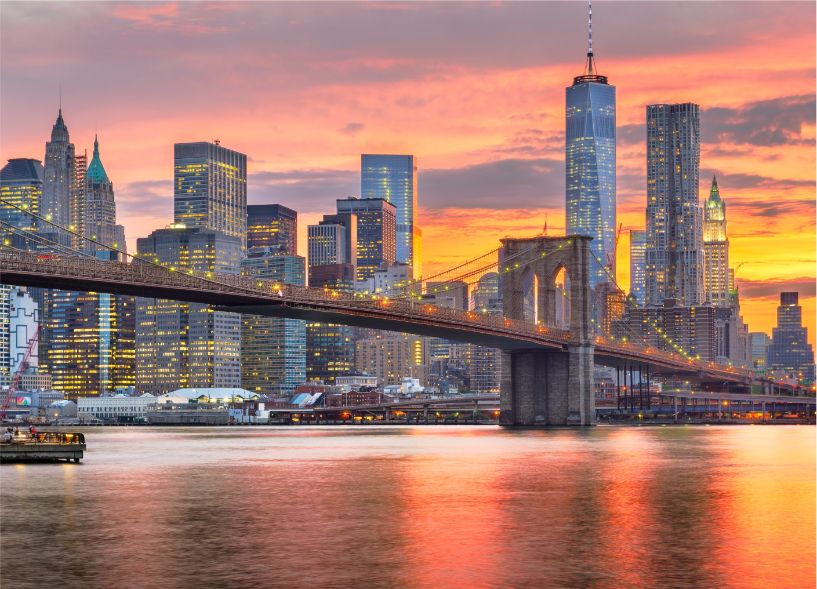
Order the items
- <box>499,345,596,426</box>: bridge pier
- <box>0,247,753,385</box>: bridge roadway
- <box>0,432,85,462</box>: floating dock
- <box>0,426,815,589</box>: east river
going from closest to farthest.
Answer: <box>0,426,815,589</box>: east river < <box>0,432,85,462</box>: floating dock < <box>0,247,753,385</box>: bridge roadway < <box>499,345,596,426</box>: bridge pier

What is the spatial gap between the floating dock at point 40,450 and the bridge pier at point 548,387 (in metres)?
56.4

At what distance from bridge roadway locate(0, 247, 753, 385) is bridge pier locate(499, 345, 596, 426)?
85.0 inches

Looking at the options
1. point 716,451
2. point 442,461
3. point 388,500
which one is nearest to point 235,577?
point 388,500

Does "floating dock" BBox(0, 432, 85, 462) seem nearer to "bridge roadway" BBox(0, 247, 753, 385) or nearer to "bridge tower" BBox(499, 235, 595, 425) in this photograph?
"bridge roadway" BBox(0, 247, 753, 385)

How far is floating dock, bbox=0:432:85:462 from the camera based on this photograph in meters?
60.3

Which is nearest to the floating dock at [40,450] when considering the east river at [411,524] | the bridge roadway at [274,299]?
the east river at [411,524]

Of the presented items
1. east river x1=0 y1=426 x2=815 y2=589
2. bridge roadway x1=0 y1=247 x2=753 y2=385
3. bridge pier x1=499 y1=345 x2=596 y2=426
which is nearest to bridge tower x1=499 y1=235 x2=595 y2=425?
bridge pier x1=499 y1=345 x2=596 y2=426

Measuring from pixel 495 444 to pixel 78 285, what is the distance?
26718 mm

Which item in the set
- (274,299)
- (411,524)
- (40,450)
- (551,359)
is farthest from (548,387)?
(411,524)

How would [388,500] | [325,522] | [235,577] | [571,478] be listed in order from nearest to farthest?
[235,577], [325,522], [388,500], [571,478]

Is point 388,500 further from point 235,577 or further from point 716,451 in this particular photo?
point 716,451

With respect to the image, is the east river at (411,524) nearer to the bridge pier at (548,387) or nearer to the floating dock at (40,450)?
the floating dock at (40,450)

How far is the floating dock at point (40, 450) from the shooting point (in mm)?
60312

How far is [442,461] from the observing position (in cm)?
6341
